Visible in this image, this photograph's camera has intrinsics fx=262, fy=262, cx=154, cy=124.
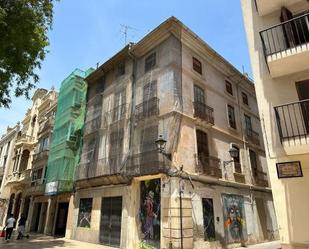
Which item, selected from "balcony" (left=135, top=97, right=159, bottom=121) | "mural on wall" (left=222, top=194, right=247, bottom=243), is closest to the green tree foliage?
"balcony" (left=135, top=97, right=159, bottom=121)

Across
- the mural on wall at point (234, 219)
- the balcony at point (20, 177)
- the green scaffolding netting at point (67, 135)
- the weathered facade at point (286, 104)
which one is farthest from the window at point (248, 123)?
the balcony at point (20, 177)

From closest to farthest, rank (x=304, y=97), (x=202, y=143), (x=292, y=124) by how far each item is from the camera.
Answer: (x=292, y=124) → (x=304, y=97) → (x=202, y=143)

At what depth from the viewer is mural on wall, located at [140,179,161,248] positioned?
529 inches

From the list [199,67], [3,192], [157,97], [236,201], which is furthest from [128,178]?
[3,192]

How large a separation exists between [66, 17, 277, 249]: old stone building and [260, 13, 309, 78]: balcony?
19.2ft

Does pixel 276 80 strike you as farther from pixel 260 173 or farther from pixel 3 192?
pixel 3 192

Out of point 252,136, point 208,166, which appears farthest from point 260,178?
point 208,166

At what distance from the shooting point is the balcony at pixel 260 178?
19.2 metres

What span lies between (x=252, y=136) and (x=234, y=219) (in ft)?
24.7

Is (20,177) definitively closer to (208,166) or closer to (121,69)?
(121,69)

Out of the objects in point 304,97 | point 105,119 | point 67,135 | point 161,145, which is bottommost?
point 161,145

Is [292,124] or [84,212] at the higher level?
[292,124]

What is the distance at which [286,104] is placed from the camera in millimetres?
8109

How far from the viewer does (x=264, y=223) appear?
18469 mm
